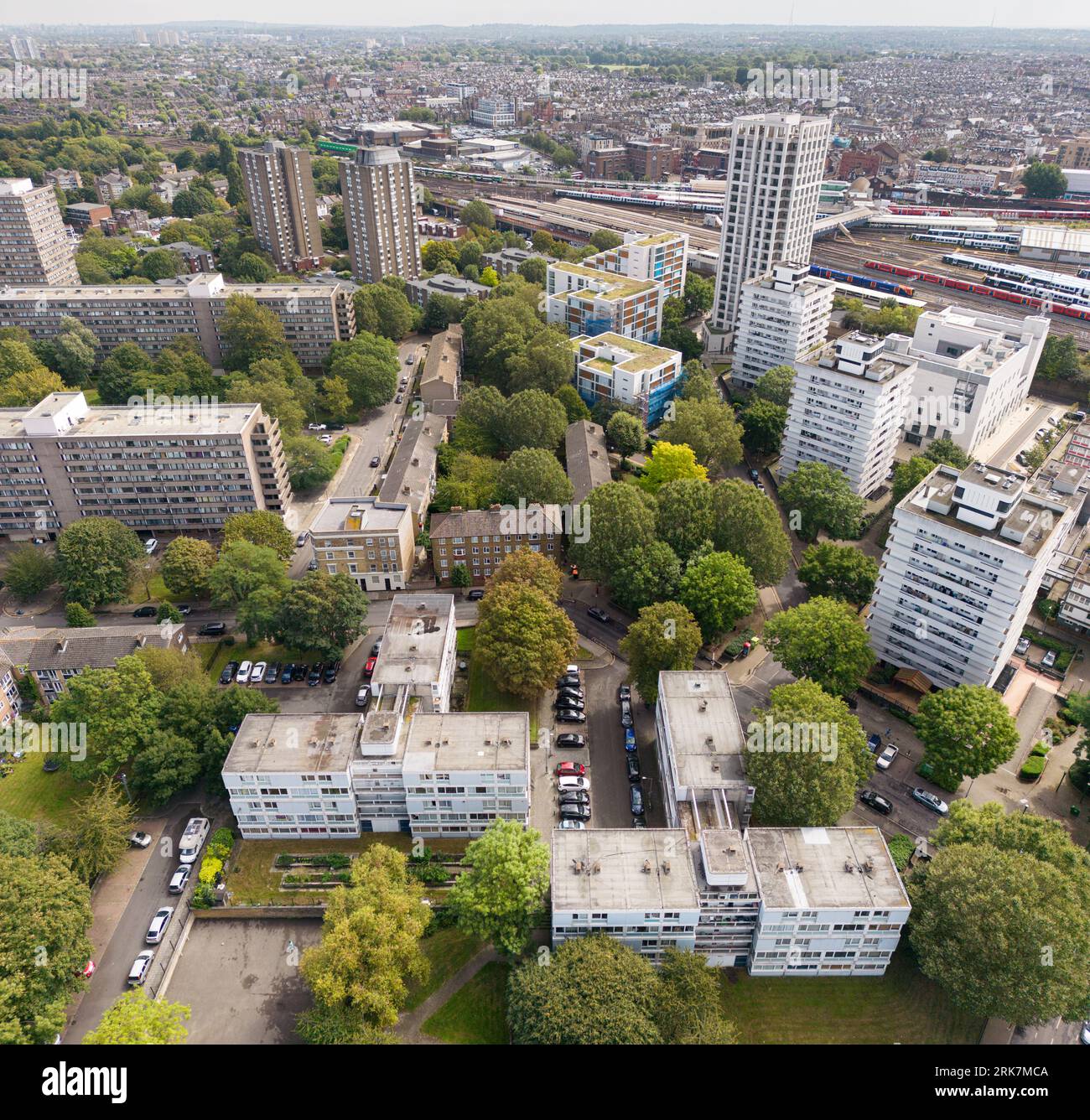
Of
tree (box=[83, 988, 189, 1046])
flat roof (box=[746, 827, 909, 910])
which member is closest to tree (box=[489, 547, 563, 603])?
flat roof (box=[746, 827, 909, 910])

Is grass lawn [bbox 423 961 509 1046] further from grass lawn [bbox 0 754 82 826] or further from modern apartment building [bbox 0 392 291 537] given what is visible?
modern apartment building [bbox 0 392 291 537]

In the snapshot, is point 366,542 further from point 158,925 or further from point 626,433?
point 158,925

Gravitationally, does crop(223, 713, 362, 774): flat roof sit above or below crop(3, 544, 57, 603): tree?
above

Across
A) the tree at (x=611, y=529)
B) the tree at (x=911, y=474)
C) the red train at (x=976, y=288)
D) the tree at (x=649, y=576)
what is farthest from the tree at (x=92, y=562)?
the red train at (x=976, y=288)

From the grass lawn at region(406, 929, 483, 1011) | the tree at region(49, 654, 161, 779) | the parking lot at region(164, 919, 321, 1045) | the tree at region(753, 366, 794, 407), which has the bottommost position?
the parking lot at region(164, 919, 321, 1045)

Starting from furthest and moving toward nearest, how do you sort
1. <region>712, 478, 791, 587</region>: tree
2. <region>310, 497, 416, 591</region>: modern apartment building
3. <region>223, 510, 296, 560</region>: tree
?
<region>223, 510, 296, 560</region>: tree
<region>310, 497, 416, 591</region>: modern apartment building
<region>712, 478, 791, 587</region>: tree
